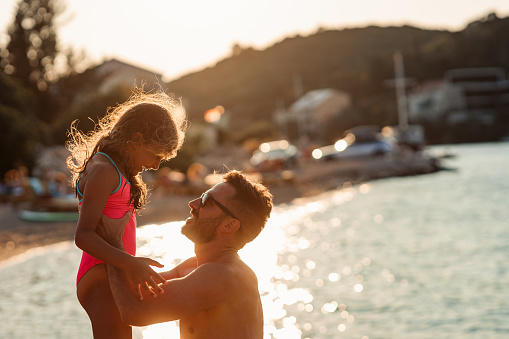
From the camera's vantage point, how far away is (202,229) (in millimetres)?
2600

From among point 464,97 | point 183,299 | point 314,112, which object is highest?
point 314,112

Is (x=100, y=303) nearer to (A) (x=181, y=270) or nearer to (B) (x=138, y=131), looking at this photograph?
(A) (x=181, y=270)

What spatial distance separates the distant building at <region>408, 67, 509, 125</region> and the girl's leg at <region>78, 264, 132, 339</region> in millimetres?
88163

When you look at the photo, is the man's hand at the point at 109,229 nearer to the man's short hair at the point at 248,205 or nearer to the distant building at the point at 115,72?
the man's short hair at the point at 248,205

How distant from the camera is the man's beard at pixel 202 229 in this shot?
2588 millimetres

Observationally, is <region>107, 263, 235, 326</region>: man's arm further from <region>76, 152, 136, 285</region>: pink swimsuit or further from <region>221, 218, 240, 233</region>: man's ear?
<region>76, 152, 136, 285</region>: pink swimsuit

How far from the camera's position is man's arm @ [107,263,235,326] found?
2469mm

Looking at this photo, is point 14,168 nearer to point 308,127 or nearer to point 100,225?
point 100,225

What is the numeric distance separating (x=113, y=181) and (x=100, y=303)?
1.78 feet

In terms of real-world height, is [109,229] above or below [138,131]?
below

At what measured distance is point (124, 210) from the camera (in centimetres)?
290

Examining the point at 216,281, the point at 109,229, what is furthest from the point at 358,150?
the point at 216,281

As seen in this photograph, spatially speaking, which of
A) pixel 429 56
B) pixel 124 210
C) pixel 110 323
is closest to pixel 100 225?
pixel 124 210

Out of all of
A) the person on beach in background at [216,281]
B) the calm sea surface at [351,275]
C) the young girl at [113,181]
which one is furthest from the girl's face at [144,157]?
the calm sea surface at [351,275]
